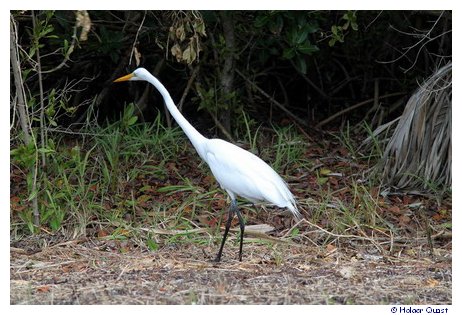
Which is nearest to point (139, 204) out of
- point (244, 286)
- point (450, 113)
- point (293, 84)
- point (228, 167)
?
point (228, 167)

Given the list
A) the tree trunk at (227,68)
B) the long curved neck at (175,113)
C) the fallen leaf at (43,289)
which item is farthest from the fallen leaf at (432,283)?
the tree trunk at (227,68)

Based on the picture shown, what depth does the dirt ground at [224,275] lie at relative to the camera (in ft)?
16.4

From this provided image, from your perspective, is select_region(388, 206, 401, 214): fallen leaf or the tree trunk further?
the tree trunk

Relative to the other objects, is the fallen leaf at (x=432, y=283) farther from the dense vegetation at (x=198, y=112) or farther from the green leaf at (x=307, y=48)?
the green leaf at (x=307, y=48)

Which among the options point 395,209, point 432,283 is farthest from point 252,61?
point 432,283

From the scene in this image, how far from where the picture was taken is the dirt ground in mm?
4984

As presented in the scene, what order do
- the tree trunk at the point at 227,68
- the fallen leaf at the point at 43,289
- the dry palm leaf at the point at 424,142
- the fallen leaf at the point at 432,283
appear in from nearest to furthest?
the fallen leaf at the point at 43,289, the fallen leaf at the point at 432,283, the dry palm leaf at the point at 424,142, the tree trunk at the point at 227,68

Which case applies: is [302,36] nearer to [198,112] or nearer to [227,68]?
[227,68]

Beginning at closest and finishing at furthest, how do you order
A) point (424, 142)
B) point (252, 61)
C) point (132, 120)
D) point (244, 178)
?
point (244, 178)
point (132, 120)
point (424, 142)
point (252, 61)

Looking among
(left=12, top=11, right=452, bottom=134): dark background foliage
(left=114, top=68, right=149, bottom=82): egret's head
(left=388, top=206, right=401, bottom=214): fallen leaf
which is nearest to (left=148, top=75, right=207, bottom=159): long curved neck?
(left=114, top=68, right=149, bottom=82): egret's head

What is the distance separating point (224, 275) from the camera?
5500mm

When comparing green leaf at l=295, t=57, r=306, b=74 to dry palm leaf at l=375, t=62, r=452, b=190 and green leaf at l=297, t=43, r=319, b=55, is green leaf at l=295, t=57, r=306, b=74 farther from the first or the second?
dry palm leaf at l=375, t=62, r=452, b=190

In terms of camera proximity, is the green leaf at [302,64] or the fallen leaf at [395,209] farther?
the green leaf at [302,64]
